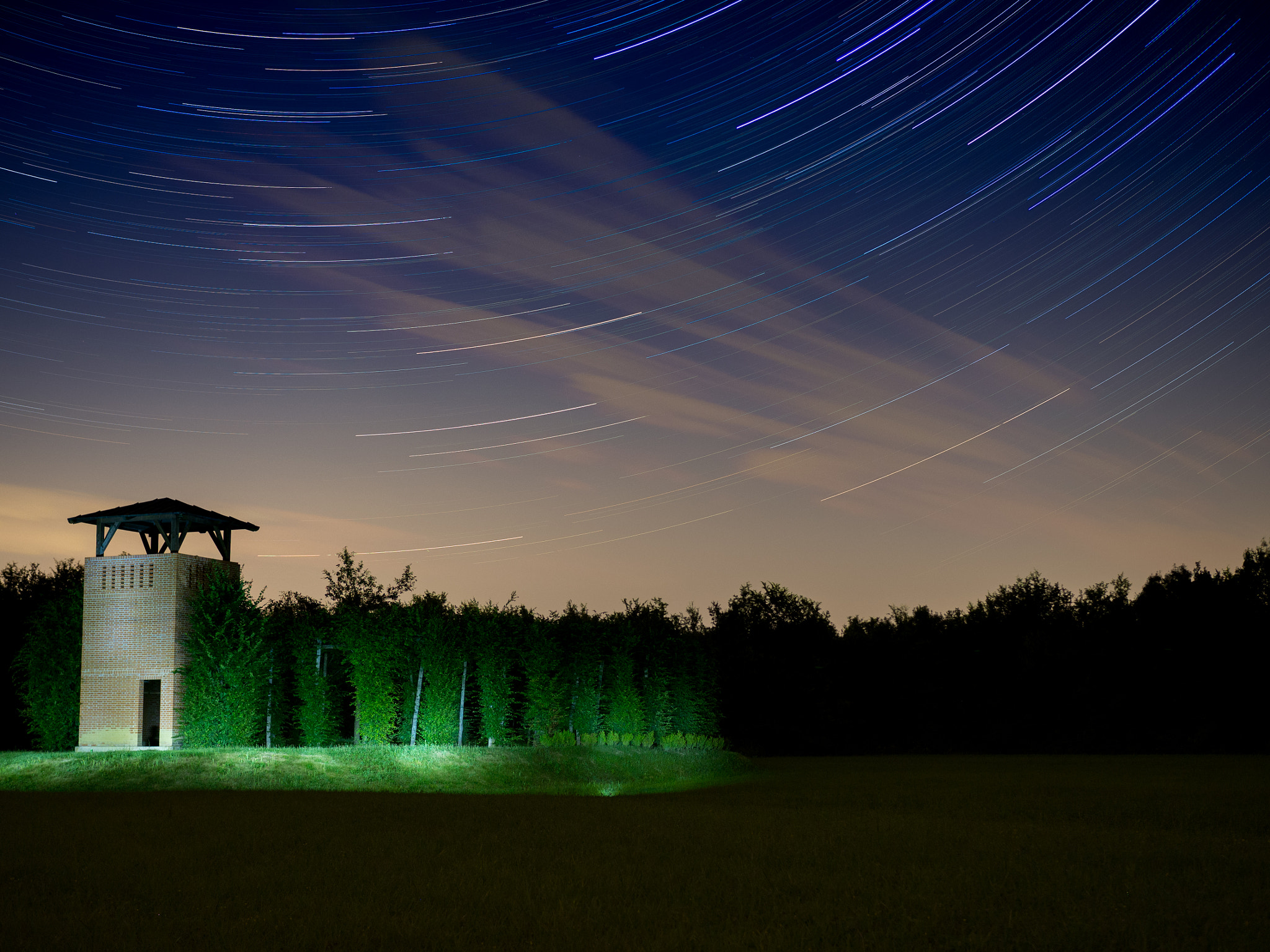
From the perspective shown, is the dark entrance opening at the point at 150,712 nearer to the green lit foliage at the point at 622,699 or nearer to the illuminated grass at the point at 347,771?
the illuminated grass at the point at 347,771

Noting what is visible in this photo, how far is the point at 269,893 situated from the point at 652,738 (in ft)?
131

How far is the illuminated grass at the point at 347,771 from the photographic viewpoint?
28438 mm

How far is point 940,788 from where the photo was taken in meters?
33.6

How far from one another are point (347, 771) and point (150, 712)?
10686 millimetres

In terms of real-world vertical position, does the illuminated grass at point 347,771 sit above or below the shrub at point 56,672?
below

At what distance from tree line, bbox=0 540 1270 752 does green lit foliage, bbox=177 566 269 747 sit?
0.06 m

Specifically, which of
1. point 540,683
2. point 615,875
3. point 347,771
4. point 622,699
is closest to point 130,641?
point 347,771

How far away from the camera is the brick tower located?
34.7 metres

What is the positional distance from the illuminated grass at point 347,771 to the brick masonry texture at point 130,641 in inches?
92.0

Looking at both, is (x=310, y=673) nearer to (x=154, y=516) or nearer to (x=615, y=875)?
(x=154, y=516)

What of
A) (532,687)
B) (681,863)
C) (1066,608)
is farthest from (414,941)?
(1066,608)

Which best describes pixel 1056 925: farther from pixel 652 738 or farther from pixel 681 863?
pixel 652 738

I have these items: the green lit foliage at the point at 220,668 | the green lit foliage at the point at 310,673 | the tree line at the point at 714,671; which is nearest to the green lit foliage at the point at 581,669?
the tree line at the point at 714,671

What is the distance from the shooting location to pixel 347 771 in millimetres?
31422
